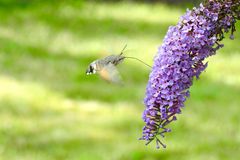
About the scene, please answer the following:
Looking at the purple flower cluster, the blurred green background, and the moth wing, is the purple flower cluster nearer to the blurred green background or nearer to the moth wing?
the moth wing

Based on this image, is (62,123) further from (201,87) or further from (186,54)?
(186,54)

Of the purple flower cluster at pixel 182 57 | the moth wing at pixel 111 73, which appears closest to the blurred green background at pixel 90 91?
the moth wing at pixel 111 73

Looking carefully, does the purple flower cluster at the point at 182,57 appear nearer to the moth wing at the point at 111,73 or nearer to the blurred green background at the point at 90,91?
the moth wing at the point at 111,73

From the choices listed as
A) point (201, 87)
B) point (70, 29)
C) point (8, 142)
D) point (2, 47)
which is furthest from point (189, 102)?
point (70, 29)

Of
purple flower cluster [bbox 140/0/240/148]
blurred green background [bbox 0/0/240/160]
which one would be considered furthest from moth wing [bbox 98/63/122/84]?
blurred green background [bbox 0/0/240/160]

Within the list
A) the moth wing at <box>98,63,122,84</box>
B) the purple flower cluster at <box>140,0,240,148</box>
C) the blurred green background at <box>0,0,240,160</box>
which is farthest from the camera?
the blurred green background at <box>0,0,240,160</box>

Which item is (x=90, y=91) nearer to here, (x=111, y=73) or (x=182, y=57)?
(x=111, y=73)
